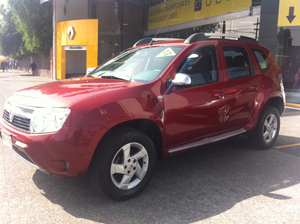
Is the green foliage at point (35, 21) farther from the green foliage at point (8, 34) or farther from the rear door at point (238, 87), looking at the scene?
the rear door at point (238, 87)

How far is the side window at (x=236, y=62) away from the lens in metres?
4.07

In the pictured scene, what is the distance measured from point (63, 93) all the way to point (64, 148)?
0.66 m

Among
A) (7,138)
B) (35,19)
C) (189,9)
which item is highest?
(35,19)

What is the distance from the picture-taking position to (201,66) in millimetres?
3730

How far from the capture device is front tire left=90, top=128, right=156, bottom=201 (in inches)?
107

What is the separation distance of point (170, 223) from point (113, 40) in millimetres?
23773

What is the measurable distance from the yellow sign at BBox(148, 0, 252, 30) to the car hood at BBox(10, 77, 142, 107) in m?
9.71

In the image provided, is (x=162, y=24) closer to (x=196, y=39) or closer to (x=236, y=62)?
(x=236, y=62)

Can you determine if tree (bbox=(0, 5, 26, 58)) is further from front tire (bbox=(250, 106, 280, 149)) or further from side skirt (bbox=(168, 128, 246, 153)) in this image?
side skirt (bbox=(168, 128, 246, 153))

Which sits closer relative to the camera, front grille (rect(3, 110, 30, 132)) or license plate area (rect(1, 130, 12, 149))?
front grille (rect(3, 110, 30, 132))

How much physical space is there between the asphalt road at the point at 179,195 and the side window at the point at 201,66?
4.20 ft

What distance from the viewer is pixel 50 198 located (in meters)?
3.01

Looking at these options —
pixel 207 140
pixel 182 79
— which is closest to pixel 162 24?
pixel 207 140

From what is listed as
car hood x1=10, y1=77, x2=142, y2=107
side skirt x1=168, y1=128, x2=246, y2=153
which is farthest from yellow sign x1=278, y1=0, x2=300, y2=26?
car hood x1=10, y1=77, x2=142, y2=107
